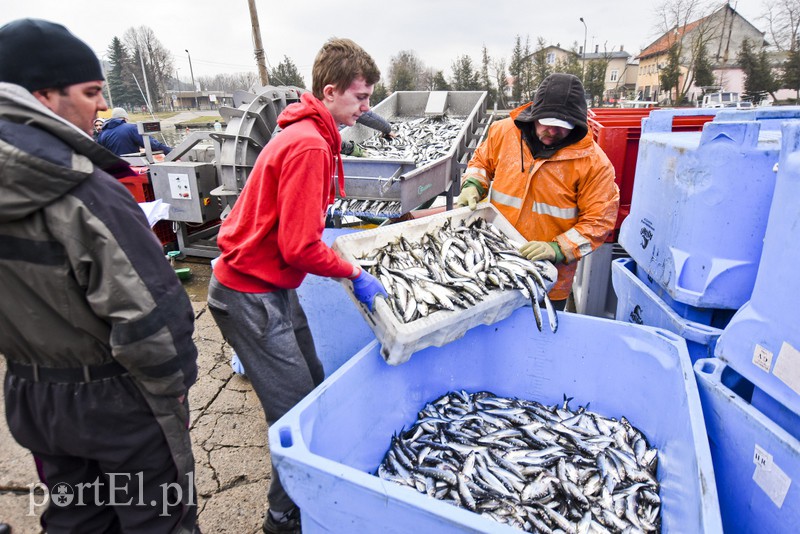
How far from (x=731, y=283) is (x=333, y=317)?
8.45 feet

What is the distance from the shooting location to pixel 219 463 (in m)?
3.30

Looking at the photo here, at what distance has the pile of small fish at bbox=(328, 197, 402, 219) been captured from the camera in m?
4.82

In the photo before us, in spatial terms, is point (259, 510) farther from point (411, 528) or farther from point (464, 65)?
point (464, 65)

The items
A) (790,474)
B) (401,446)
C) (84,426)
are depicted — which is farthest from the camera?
(401,446)

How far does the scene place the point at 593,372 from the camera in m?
2.65

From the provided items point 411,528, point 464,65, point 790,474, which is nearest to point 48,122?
point 411,528

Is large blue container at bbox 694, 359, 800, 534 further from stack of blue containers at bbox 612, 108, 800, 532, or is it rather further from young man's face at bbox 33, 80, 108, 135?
young man's face at bbox 33, 80, 108, 135

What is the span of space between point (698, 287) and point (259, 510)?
9.60ft

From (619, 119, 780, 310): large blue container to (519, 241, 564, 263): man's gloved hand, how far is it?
596 mm

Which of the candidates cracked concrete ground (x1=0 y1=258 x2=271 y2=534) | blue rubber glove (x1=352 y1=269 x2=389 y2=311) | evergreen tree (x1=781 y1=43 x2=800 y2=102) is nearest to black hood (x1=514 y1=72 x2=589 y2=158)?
blue rubber glove (x1=352 y1=269 x2=389 y2=311)

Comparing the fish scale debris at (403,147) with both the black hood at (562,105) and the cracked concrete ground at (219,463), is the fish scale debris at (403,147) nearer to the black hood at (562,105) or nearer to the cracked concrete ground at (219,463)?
the black hood at (562,105)

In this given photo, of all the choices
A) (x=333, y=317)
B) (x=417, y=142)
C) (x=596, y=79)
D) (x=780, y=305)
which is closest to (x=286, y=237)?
(x=333, y=317)

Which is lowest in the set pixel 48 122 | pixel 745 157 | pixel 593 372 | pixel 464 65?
pixel 593 372

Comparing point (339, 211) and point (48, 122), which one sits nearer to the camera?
point (48, 122)
